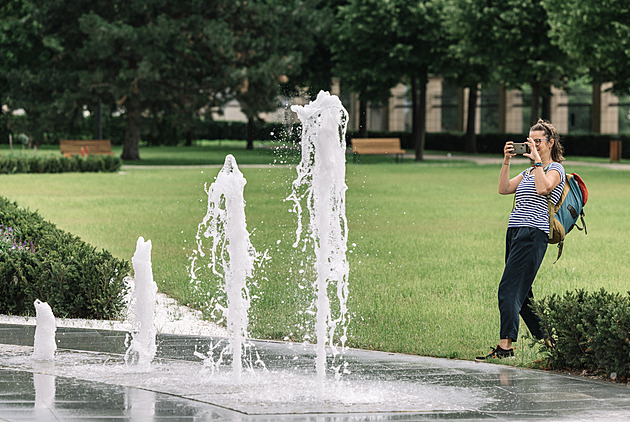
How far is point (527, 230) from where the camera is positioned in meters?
7.85

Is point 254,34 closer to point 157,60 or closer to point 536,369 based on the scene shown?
point 157,60

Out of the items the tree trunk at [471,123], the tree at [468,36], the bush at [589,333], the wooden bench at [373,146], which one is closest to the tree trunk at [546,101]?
the tree at [468,36]

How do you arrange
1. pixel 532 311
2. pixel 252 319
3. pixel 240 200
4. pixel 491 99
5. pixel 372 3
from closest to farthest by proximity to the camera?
1. pixel 240 200
2. pixel 532 311
3. pixel 252 319
4. pixel 372 3
5. pixel 491 99

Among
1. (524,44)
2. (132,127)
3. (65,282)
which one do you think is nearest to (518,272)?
(65,282)

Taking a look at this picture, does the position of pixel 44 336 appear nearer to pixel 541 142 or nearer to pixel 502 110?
pixel 541 142

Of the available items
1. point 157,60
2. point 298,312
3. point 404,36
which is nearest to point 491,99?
point 404,36

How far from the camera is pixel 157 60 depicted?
1571 inches

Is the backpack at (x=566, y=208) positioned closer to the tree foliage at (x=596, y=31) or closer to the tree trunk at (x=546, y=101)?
the tree foliage at (x=596, y=31)

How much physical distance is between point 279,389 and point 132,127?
37794 mm

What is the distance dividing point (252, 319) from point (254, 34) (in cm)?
3507

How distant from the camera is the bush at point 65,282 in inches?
390

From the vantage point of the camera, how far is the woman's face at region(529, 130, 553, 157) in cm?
784

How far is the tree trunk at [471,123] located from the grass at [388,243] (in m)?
20.5

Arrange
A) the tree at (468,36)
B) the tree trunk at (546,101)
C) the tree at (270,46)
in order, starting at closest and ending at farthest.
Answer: the tree at (468,36) → the tree at (270,46) → the tree trunk at (546,101)
